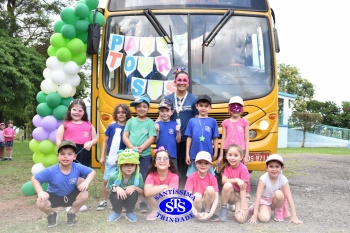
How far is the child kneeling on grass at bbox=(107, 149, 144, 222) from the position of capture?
5.25 metres

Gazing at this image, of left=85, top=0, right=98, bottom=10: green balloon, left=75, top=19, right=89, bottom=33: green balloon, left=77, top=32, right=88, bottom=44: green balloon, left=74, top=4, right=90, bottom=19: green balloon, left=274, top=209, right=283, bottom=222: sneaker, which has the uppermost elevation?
left=85, top=0, right=98, bottom=10: green balloon

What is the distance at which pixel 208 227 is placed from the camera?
4996mm

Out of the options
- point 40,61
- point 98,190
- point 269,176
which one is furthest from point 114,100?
point 40,61

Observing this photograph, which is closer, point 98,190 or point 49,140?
point 49,140

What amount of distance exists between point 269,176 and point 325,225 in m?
0.82

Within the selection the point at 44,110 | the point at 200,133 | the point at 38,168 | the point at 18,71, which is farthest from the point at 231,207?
the point at 18,71

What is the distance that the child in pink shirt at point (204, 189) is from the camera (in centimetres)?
524

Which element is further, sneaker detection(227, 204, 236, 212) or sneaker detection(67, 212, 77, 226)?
sneaker detection(227, 204, 236, 212)

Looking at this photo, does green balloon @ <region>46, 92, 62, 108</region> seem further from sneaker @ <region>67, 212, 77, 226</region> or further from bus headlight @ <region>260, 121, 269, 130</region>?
bus headlight @ <region>260, 121, 269, 130</region>

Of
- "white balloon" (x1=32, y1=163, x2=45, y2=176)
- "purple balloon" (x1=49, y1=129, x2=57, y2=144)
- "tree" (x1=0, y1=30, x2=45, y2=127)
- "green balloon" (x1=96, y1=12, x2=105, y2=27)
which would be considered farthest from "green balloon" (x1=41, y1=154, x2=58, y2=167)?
"tree" (x1=0, y1=30, x2=45, y2=127)

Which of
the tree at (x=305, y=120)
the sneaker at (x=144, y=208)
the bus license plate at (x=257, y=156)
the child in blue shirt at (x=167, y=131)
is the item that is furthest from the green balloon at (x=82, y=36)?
the tree at (x=305, y=120)

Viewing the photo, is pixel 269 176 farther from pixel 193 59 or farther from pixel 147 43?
pixel 147 43

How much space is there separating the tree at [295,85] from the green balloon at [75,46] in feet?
142

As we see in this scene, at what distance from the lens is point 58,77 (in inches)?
286
